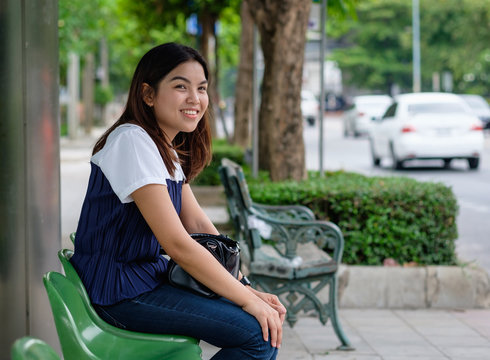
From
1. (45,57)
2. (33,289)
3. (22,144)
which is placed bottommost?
(33,289)

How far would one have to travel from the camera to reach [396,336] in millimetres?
5441

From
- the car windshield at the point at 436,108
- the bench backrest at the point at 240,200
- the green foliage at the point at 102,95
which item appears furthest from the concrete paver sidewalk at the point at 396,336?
the green foliage at the point at 102,95

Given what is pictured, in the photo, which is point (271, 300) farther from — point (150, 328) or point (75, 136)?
point (75, 136)

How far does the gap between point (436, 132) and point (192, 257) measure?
16222 millimetres

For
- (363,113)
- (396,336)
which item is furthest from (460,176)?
(363,113)

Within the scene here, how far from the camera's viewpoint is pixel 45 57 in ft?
13.1

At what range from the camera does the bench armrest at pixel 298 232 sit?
5172mm

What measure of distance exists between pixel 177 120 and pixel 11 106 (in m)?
1.25

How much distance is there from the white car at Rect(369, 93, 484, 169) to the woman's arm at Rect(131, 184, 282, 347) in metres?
16.1

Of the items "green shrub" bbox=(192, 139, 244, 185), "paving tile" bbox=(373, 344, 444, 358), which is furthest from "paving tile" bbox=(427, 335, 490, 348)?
"green shrub" bbox=(192, 139, 244, 185)

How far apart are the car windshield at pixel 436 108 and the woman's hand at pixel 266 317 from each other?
54.0 ft

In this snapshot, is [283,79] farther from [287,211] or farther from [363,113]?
[363,113]

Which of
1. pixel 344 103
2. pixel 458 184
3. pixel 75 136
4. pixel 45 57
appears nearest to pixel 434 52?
pixel 344 103

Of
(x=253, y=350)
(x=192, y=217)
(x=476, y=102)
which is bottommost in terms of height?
(x=253, y=350)
